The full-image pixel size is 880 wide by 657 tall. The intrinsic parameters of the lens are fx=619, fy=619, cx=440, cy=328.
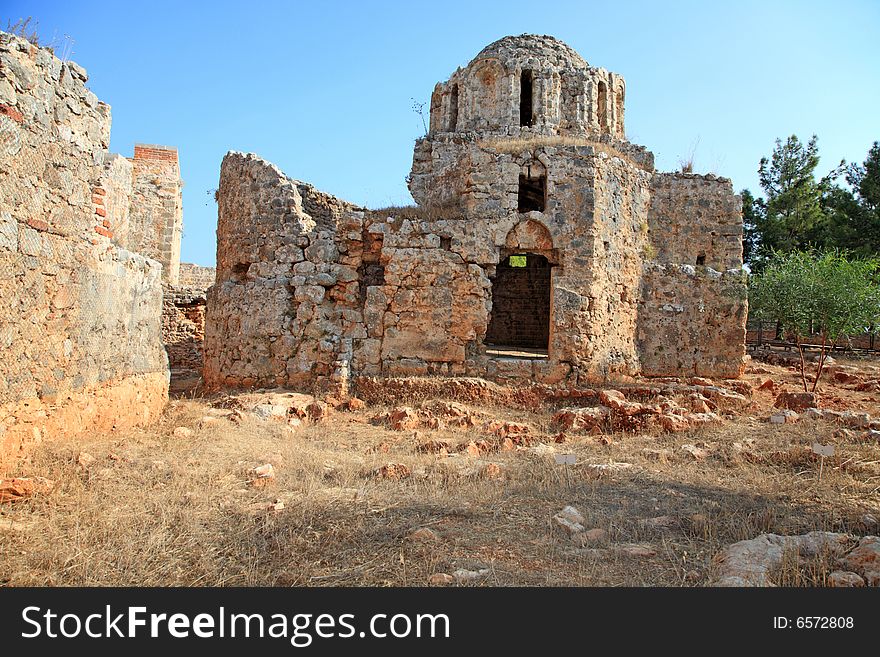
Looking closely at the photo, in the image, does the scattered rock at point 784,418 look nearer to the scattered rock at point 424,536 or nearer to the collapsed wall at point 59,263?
the scattered rock at point 424,536

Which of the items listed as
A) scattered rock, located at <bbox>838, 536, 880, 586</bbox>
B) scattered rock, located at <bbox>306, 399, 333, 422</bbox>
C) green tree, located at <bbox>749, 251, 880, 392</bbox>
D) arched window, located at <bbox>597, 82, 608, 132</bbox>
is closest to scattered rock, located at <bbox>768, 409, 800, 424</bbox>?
green tree, located at <bbox>749, 251, 880, 392</bbox>

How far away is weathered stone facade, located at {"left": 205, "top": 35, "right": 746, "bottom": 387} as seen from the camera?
10.4 m

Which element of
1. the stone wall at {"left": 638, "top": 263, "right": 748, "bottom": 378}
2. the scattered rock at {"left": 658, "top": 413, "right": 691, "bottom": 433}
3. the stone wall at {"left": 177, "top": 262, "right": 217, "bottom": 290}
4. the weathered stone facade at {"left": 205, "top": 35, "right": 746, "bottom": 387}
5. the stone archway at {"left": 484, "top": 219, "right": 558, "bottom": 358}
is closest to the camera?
the scattered rock at {"left": 658, "top": 413, "right": 691, "bottom": 433}

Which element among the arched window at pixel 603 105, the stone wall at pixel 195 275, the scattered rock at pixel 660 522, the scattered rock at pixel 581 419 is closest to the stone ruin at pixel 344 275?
the scattered rock at pixel 581 419

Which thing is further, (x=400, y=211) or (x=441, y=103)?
(x=441, y=103)

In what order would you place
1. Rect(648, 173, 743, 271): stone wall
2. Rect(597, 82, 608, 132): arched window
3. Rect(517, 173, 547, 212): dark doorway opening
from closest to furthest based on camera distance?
Rect(517, 173, 547, 212): dark doorway opening
Rect(648, 173, 743, 271): stone wall
Rect(597, 82, 608, 132): arched window

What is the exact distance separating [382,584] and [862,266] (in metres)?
11.9

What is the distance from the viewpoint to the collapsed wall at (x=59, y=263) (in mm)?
Answer: 4645

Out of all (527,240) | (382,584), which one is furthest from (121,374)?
(527,240)

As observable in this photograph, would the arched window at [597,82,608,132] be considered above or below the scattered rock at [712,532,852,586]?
above

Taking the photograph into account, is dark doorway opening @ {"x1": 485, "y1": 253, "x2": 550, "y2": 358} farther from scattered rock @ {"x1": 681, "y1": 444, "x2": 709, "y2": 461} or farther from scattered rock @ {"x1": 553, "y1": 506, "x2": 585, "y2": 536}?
scattered rock @ {"x1": 553, "y1": 506, "x2": 585, "y2": 536}

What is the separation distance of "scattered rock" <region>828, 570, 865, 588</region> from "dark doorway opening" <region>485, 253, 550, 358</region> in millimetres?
14307

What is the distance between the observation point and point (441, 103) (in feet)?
62.6

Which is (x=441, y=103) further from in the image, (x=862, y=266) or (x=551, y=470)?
(x=551, y=470)
